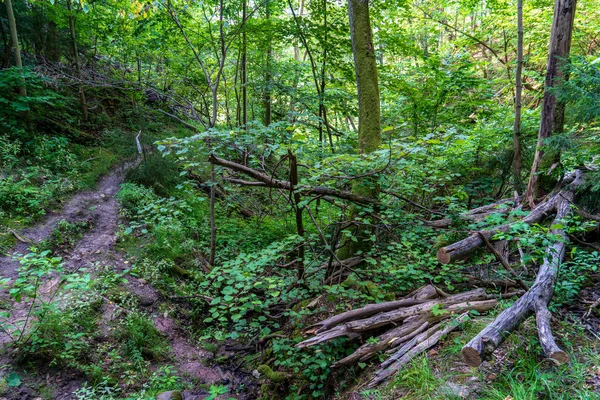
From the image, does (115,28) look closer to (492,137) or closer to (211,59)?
(211,59)

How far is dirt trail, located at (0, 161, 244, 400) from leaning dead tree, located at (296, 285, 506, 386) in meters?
1.75

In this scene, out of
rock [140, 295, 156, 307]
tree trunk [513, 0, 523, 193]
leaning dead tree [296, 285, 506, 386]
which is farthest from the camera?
tree trunk [513, 0, 523, 193]

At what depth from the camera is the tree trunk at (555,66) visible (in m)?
4.45

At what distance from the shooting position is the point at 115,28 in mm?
8906

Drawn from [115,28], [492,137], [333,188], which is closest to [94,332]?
[333,188]

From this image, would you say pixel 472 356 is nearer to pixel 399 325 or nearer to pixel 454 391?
pixel 454 391

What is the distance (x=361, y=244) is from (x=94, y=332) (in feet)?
12.9

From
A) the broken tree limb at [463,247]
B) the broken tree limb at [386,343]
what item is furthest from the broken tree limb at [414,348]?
the broken tree limb at [463,247]

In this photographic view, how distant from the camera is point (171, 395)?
3.58 meters

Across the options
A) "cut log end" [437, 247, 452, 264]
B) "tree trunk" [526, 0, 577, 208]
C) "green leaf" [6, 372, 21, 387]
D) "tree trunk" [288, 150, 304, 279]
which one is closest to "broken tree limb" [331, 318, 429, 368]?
"cut log end" [437, 247, 452, 264]

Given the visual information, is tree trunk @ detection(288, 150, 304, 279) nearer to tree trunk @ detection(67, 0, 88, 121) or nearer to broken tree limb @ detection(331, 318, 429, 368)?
broken tree limb @ detection(331, 318, 429, 368)

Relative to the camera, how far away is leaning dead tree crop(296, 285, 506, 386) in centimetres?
309

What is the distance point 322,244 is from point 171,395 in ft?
9.97

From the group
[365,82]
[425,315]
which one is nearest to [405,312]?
[425,315]
